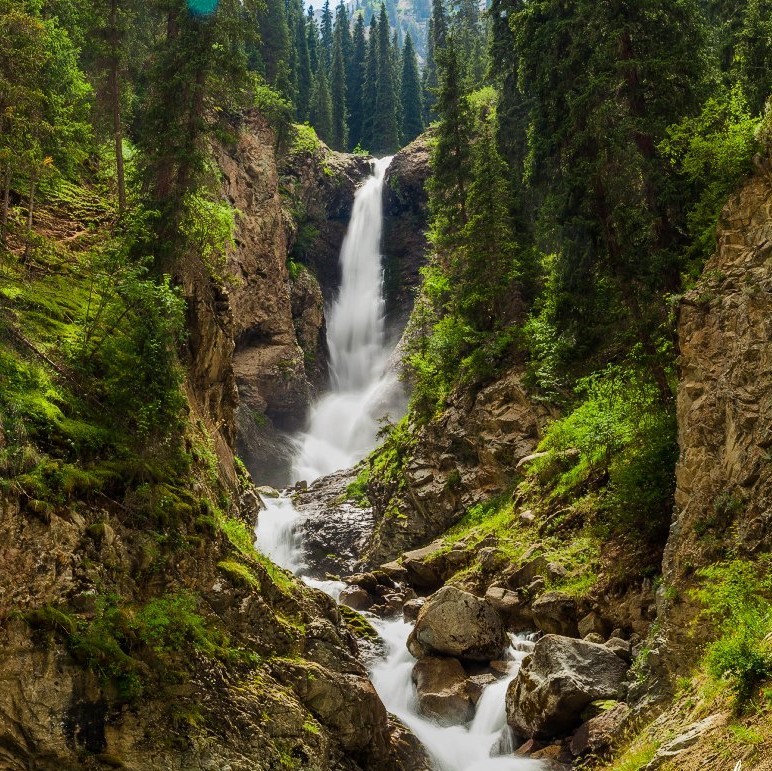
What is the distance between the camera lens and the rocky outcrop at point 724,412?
33.0 feet

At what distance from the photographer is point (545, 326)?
22.2 metres

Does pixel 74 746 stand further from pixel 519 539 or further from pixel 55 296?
pixel 519 539

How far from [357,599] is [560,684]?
368 inches

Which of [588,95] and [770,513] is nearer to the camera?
[770,513]

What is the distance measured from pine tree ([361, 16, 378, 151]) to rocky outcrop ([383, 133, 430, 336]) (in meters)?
19.1

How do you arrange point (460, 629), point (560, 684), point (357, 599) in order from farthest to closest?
point (357, 599)
point (460, 629)
point (560, 684)

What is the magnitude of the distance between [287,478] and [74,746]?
30.8 meters

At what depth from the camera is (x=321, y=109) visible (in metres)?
65.2

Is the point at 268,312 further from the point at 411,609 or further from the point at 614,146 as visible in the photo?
the point at 614,146

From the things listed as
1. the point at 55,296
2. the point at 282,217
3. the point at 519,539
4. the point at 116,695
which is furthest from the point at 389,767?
the point at 282,217

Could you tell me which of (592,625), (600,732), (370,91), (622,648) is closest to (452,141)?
(592,625)

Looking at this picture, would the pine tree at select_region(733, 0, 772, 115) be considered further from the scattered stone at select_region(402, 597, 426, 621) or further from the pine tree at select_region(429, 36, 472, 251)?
the scattered stone at select_region(402, 597, 426, 621)

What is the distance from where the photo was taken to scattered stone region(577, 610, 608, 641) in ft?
47.3

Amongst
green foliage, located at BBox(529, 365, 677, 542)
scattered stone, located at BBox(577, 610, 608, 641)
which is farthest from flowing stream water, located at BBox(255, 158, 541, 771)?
green foliage, located at BBox(529, 365, 677, 542)
